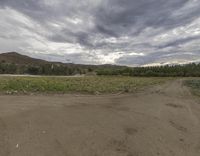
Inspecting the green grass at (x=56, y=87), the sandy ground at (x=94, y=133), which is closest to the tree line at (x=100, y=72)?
the green grass at (x=56, y=87)

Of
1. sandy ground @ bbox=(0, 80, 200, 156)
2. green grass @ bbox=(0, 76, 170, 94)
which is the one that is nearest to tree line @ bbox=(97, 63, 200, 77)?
green grass @ bbox=(0, 76, 170, 94)

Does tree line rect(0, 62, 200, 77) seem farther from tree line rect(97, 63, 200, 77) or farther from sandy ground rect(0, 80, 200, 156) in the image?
sandy ground rect(0, 80, 200, 156)

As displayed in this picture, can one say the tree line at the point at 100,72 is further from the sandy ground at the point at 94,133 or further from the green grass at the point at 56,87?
the sandy ground at the point at 94,133

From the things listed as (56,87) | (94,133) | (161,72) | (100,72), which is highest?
(56,87)

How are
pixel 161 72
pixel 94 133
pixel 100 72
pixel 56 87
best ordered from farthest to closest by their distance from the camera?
pixel 100 72, pixel 161 72, pixel 56 87, pixel 94 133

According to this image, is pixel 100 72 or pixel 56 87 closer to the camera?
pixel 56 87

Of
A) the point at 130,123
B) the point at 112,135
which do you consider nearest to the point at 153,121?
the point at 130,123

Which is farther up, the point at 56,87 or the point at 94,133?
the point at 56,87

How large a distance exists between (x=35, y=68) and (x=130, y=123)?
61064 millimetres

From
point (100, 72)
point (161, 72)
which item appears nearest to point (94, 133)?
point (100, 72)

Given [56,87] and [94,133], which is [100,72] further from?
[94,133]

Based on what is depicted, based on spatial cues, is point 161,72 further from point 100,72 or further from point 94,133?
point 94,133

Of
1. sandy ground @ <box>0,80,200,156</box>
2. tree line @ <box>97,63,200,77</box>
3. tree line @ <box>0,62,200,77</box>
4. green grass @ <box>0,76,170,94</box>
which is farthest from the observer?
tree line @ <box>97,63,200,77</box>

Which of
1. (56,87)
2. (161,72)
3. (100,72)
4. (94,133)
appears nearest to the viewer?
(94,133)
